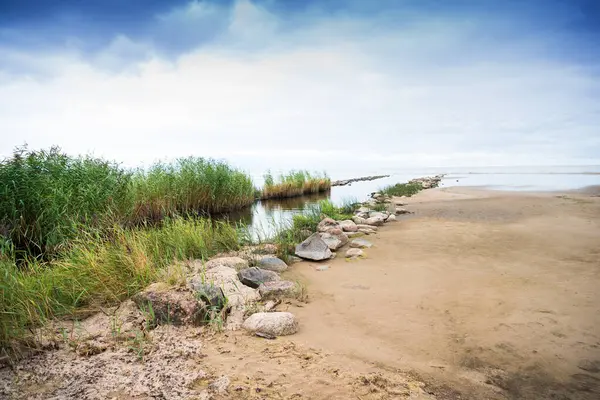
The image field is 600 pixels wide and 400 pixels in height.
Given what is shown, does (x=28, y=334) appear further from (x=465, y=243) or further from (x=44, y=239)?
(x=465, y=243)

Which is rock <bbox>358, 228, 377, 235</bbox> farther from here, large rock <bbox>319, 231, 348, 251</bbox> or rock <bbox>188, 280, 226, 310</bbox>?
rock <bbox>188, 280, 226, 310</bbox>

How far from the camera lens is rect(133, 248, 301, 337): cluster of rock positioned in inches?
139

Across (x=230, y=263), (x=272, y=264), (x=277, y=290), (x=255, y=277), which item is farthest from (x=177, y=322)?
(x=272, y=264)

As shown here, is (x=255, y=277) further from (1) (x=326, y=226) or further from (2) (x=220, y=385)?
(1) (x=326, y=226)

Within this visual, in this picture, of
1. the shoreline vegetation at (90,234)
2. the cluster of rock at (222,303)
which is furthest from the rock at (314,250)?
the cluster of rock at (222,303)

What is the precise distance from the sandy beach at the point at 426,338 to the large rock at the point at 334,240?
801 mm

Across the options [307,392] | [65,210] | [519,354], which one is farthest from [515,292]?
[65,210]

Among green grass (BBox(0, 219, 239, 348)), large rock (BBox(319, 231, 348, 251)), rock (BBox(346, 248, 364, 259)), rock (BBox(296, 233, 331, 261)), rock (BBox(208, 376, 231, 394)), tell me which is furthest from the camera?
large rock (BBox(319, 231, 348, 251))

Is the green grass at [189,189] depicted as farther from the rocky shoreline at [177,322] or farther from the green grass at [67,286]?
the rocky shoreline at [177,322]

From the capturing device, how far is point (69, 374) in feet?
8.68

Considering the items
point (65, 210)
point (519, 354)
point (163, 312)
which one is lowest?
point (519, 354)

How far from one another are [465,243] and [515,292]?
9.95 feet

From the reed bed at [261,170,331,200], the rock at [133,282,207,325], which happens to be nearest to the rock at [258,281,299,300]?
the rock at [133,282,207,325]

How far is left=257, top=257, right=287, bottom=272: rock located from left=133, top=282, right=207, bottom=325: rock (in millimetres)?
2046
